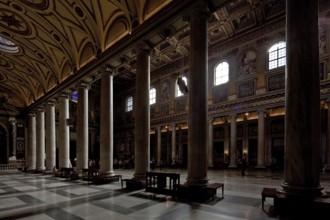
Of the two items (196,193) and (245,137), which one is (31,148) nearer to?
(196,193)

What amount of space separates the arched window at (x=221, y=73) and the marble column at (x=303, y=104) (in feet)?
51.9

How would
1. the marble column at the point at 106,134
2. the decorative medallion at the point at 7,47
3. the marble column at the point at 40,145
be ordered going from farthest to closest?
the marble column at the point at 40,145, the decorative medallion at the point at 7,47, the marble column at the point at 106,134

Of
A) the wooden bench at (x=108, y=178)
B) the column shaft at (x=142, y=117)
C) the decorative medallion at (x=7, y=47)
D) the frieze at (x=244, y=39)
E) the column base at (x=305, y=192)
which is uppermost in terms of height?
the frieze at (x=244, y=39)

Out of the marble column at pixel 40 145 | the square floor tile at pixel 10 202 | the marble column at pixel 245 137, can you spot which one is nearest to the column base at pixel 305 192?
the square floor tile at pixel 10 202

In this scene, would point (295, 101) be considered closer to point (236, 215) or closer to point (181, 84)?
point (236, 215)

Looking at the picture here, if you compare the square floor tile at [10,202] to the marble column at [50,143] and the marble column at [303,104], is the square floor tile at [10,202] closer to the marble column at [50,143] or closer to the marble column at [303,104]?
the marble column at [303,104]

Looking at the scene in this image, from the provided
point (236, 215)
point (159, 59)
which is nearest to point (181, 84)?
point (236, 215)

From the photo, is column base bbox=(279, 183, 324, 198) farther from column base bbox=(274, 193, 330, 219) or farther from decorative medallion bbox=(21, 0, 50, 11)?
decorative medallion bbox=(21, 0, 50, 11)

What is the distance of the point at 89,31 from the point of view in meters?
12.1

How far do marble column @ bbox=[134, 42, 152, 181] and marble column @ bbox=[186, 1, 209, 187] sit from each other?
2573 millimetres

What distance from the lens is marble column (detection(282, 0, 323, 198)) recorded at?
4.68 meters

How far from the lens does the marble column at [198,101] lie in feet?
21.9

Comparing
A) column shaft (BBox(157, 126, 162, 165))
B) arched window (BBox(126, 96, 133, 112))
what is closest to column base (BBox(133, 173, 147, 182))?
column shaft (BBox(157, 126, 162, 165))

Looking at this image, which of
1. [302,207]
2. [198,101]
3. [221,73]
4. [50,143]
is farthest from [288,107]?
[50,143]
